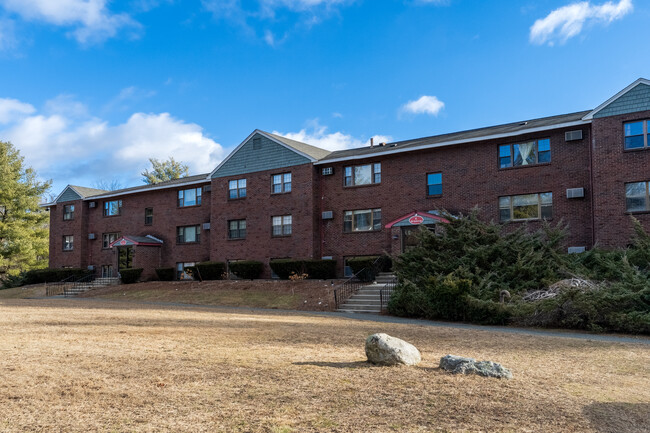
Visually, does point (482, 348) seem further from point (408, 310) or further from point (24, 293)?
point (24, 293)

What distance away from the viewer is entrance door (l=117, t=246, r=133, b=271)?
36219mm

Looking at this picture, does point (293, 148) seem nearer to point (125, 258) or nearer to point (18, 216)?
point (125, 258)

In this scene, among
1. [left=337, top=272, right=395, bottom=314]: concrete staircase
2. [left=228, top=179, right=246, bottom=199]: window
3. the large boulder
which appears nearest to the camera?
the large boulder

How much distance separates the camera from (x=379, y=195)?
2655cm

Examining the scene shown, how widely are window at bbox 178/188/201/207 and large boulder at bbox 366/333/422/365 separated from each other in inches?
1088

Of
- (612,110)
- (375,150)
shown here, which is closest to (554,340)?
(612,110)

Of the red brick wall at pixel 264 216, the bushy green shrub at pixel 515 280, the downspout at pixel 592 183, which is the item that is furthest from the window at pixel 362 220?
the downspout at pixel 592 183

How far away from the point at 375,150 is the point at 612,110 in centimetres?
1041

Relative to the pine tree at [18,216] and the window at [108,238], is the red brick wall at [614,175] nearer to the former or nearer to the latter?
the window at [108,238]

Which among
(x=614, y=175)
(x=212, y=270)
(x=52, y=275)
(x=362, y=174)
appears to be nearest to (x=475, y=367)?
(x=614, y=175)

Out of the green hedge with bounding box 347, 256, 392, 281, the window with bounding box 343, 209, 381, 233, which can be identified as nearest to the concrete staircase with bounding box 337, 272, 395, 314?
the green hedge with bounding box 347, 256, 392, 281

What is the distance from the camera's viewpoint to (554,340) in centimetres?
1138

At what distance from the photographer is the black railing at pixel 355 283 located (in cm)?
2147

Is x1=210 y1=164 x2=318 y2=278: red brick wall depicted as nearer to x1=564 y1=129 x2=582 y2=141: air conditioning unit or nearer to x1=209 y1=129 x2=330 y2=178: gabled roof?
x1=209 y1=129 x2=330 y2=178: gabled roof
